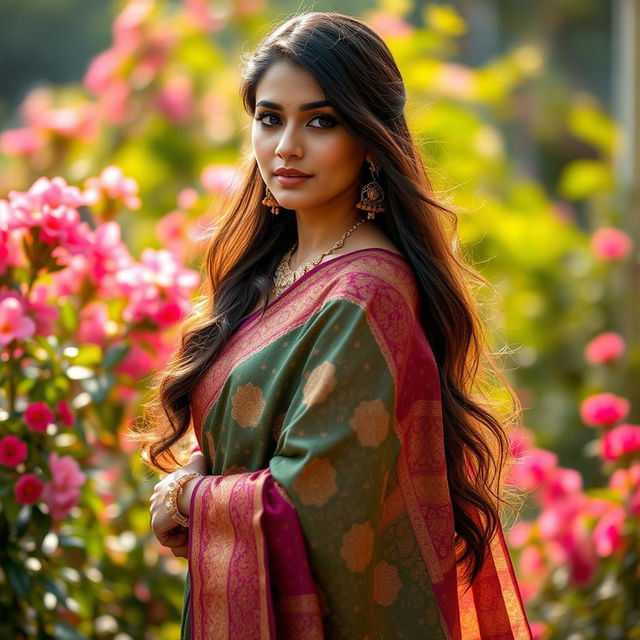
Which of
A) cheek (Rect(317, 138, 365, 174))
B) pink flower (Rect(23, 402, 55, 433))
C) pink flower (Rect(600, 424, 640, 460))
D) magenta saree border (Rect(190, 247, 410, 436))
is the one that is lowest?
pink flower (Rect(600, 424, 640, 460))

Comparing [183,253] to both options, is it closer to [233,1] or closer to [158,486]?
[158,486]

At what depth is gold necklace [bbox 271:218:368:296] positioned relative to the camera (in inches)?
82.4

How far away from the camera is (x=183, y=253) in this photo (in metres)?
3.73

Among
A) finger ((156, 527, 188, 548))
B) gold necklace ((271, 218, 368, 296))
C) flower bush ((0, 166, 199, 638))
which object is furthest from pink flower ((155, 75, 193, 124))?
finger ((156, 527, 188, 548))

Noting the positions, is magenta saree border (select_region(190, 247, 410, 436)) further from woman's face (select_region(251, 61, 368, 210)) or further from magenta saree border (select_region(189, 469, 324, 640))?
magenta saree border (select_region(189, 469, 324, 640))

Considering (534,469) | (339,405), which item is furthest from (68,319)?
(534,469)

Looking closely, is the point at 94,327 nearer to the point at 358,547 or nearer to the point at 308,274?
the point at 308,274

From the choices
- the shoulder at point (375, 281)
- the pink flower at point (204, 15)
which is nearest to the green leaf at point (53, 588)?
the shoulder at point (375, 281)

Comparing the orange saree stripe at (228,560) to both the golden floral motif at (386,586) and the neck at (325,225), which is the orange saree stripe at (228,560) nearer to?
the golden floral motif at (386,586)

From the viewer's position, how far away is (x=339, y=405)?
1.86m

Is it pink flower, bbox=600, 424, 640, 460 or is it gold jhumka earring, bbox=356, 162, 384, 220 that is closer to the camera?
gold jhumka earring, bbox=356, 162, 384, 220

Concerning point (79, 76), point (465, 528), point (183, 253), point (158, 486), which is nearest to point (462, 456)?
point (465, 528)

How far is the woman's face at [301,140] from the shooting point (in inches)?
77.9

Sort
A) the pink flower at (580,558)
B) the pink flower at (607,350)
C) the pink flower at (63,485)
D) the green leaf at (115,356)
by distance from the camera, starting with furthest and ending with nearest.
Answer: the pink flower at (607,350) < the pink flower at (580,558) < the green leaf at (115,356) < the pink flower at (63,485)
